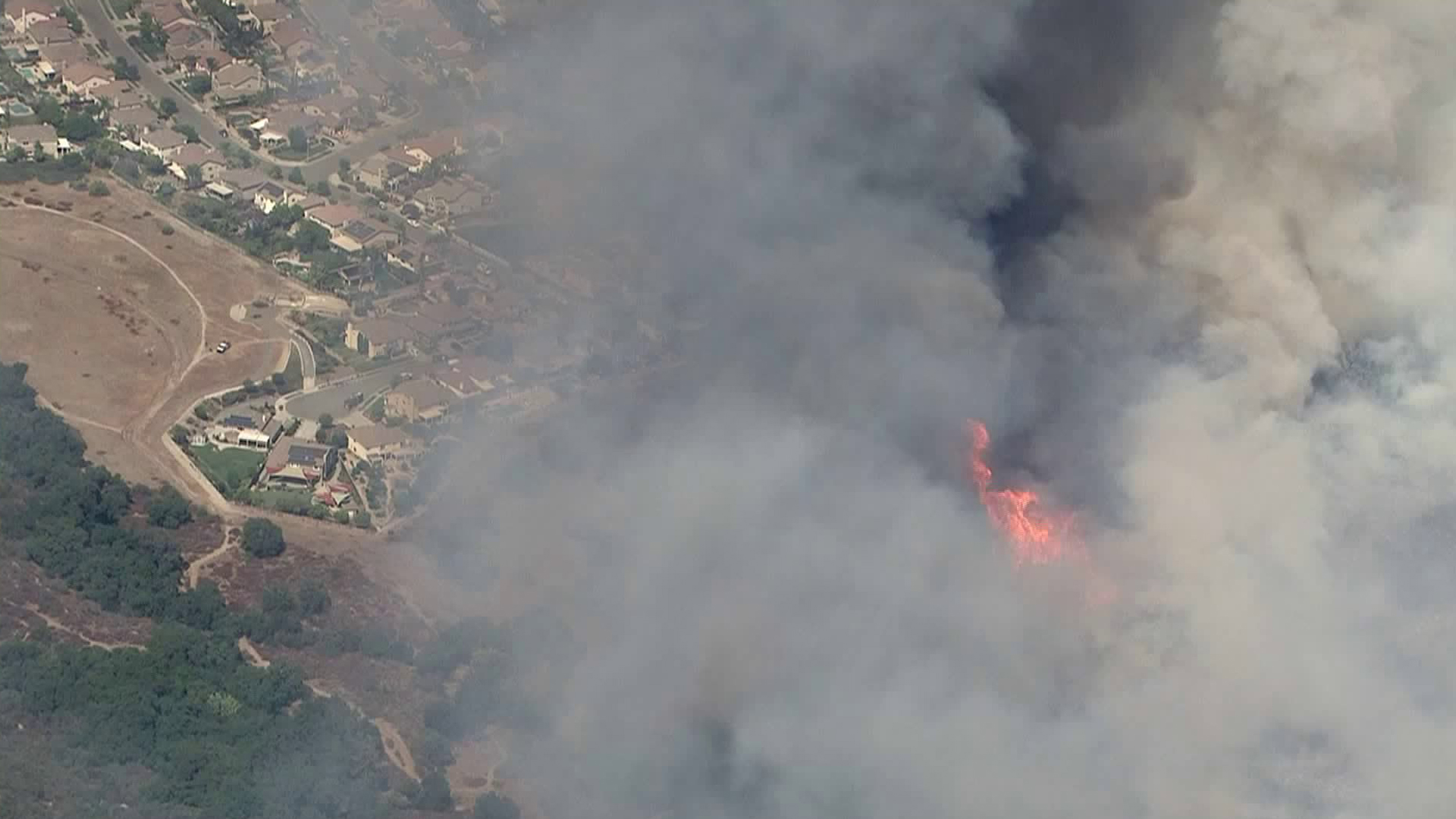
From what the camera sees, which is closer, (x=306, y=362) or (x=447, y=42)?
(x=306, y=362)

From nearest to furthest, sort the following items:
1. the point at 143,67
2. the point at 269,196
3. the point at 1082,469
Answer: the point at 1082,469 < the point at 269,196 < the point at 143,67

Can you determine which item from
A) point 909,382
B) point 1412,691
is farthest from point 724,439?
point 1412,691

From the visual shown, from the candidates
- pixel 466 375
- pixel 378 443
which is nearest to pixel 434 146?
pixel 466 375

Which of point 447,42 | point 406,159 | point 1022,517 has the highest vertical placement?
point 447,42

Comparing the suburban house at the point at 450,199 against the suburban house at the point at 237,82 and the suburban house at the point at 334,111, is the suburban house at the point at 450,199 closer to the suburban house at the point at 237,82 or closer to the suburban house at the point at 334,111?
the suburban house at the point at 334,111

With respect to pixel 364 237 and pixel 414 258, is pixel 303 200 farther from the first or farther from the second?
pixel 414 258

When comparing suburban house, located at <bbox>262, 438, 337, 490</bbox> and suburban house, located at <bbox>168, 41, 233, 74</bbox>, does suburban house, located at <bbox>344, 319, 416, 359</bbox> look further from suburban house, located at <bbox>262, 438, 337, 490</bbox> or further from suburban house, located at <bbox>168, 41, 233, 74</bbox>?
suburban house, located at <bbox>168, 41, 233, 74</bbox>

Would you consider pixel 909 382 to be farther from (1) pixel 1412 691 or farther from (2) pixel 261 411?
(2) pixel 261 411
